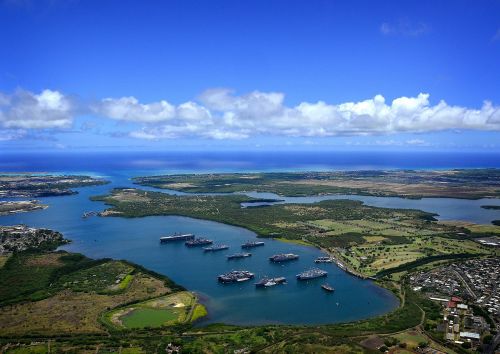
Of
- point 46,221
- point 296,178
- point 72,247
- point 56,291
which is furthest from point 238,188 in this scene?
point 56,291

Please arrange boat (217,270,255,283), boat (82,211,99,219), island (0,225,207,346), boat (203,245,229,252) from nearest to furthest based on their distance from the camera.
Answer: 1. island (0,225,207,346)
2. boat (217,270,255,283)
3. boat (203,245,229,252)
4. boat (82,211,99,219)

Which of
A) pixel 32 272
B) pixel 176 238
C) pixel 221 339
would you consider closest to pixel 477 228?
pixel 176 238

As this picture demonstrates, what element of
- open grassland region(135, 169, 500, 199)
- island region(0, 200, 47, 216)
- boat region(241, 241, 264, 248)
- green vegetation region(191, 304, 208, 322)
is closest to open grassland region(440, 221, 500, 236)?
boat region(241, 241, 264, 248)

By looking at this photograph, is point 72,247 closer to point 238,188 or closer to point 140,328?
point 140,328

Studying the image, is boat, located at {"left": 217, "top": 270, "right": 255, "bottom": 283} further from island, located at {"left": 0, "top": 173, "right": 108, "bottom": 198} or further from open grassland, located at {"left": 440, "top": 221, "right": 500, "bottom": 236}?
island, located at {"left": 0, "top": 173, "right": 108, "bottom": 198}

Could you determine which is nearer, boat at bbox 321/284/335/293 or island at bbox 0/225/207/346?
island at bbox 0/225/207/346

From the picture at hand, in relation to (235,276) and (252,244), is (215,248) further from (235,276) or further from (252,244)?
(235,276)

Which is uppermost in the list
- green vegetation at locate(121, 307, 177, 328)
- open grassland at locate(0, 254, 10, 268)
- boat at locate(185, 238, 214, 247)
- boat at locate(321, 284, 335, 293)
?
boat at locate(185, 238, 214, 247)
